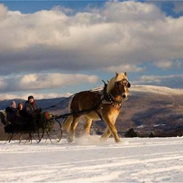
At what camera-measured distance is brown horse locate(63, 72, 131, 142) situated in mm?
13492

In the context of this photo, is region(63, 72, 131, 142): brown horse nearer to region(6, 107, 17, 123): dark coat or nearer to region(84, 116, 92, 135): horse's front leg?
region(84, 116, 92, 135): horse's front leg

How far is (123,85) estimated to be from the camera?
527 inches

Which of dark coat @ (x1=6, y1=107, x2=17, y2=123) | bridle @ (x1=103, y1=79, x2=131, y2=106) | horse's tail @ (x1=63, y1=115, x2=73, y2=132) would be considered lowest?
horse's tail @ (x1=63, y1=115, x2=73, y2=132)

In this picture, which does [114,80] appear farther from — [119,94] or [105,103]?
[105,103]

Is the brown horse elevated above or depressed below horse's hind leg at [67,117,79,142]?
above

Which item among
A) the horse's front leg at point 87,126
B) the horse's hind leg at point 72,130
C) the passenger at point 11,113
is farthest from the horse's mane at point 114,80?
the passenger at point 11,113

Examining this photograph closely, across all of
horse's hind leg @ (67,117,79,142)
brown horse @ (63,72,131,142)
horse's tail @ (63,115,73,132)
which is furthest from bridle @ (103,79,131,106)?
horse's tail @ (63,115,73,132)

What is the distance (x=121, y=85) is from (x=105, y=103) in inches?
30.7

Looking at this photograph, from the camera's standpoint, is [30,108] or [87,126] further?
[87,126]

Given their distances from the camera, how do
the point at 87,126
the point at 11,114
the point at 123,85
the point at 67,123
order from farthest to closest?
the point at 87,126 < the point at 67,123 < the point at 11,114 < the point at 123,85

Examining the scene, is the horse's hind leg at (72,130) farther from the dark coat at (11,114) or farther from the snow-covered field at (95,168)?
the snow-covered field at (95,168)

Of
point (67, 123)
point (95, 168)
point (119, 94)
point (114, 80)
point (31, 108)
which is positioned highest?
point (114, 80)

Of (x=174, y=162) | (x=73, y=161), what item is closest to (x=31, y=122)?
(x=73, y=161)

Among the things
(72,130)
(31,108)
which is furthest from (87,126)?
(31,108)
